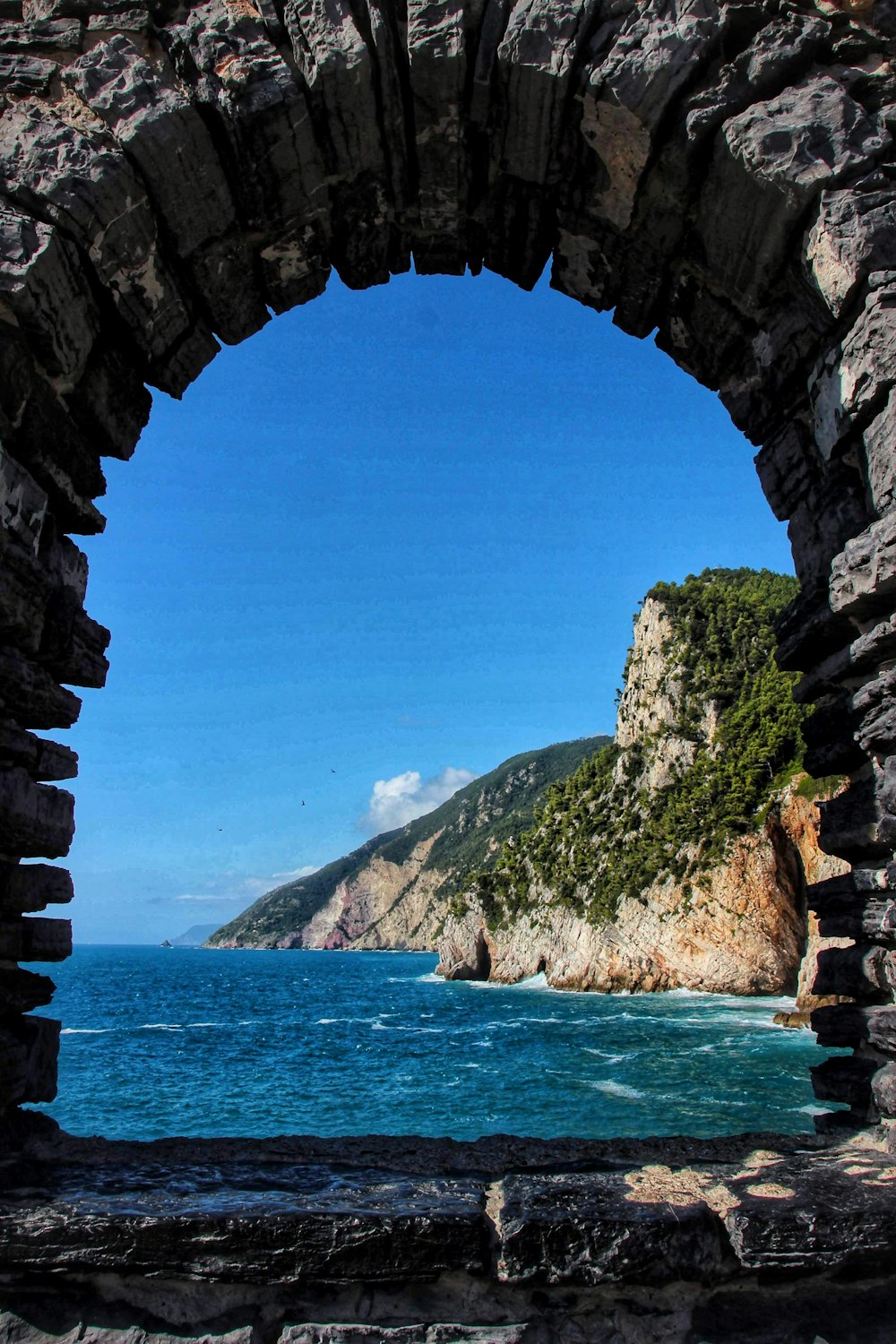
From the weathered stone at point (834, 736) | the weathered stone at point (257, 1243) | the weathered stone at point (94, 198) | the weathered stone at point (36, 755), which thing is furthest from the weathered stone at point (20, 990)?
the weathered stone at point (834, 736)

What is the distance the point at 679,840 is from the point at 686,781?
623 cm

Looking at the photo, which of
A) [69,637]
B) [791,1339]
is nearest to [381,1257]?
[791,1339]

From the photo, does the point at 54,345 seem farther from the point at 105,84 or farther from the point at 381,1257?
the point at 381,1257

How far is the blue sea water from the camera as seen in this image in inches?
653

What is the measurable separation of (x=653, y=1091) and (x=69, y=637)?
63.7 ft

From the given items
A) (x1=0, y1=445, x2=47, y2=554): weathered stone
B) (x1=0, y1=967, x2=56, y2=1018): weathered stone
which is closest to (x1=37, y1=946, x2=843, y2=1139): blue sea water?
(x1=0, y1=967, x2=56, y2=1018): weathered stone

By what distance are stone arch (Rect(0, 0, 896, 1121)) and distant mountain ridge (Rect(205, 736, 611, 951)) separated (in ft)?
387

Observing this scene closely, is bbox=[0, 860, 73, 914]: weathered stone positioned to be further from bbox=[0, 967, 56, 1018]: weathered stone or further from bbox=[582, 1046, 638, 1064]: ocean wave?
bbox=[582, 1046, 638, 1064]: ocean wave

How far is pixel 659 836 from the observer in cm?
4694

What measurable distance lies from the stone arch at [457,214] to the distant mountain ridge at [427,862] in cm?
11808

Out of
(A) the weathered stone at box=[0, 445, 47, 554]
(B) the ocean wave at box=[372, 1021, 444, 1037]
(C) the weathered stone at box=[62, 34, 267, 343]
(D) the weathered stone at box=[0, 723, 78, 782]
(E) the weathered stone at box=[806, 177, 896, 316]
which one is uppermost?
(C) the weathered stone at box=[62, 34, 267, 343]

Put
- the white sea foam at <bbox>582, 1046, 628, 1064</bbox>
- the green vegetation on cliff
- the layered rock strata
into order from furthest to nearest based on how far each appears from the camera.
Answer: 1. the green vegetation on cliff
2. the layered rock strata
3. the white sea foam at <bbox>582, 1046, 628, 1064</bbox>

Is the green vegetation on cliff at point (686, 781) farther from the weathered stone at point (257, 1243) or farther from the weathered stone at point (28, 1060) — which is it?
the weathered stone at point (257, 1243)

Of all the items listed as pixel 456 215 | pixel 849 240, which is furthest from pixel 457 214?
pixel 849 240
